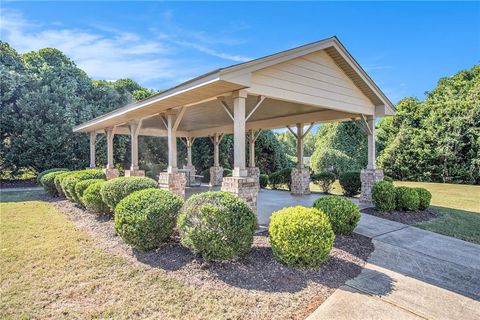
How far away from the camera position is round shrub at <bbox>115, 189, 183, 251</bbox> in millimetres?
4676

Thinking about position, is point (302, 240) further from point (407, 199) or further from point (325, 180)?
point (325, 180)

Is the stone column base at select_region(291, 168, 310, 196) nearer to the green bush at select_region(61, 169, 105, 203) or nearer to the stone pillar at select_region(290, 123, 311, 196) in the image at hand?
the stone pillar at select_region(290, 123, 311, 196)

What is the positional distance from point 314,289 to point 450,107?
59.8ft

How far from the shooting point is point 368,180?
935cm

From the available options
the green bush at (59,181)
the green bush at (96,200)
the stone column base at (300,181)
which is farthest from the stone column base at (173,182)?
the stone column base at (300,181)

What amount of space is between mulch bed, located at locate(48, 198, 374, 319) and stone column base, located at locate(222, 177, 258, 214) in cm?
79

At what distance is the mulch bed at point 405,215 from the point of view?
24.4 feet

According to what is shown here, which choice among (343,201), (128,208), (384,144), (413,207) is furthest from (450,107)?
(128,208)

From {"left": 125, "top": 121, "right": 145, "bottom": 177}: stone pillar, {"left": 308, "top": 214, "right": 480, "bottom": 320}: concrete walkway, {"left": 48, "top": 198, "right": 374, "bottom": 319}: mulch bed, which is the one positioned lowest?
{"left": 308, "top": 214, "right": 480, "bottom": 320}: concrete walkway

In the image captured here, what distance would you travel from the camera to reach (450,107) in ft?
55.5

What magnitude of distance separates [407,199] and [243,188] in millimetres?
5161

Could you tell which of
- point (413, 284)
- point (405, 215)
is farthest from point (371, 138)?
point (413, 284)

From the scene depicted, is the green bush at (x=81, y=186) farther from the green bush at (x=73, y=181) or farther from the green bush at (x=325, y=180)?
the green bush at (x=325, y=180)

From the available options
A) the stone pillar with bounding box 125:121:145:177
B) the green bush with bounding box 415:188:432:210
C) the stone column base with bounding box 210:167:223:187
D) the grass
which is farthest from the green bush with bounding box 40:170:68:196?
the green bush with bounding box 415:188:432:210
